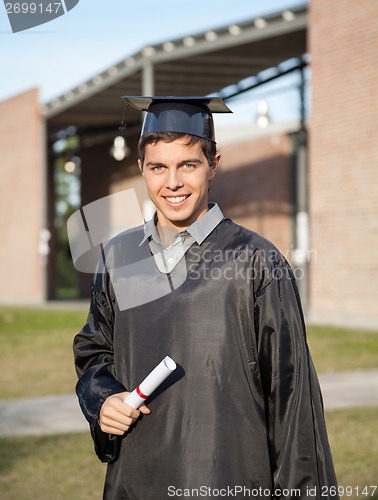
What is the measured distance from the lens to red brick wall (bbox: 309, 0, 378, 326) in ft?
45.5

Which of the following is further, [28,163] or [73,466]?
[28,163]

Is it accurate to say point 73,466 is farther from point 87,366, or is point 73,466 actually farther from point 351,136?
point 351,136

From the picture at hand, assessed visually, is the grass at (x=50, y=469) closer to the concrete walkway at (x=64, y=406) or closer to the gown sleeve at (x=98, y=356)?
the concrete walkway at (x=64, y=406)

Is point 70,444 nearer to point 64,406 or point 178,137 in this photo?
point 64,406

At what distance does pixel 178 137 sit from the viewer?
2316 millimetres

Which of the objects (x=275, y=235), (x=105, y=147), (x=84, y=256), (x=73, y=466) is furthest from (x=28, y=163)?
(x=84, y=256)

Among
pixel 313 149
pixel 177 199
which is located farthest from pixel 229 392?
pixel 313 149

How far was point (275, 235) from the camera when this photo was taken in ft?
74.6

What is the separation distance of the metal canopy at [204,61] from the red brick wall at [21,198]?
399cm

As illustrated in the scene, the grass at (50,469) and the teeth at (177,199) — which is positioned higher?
the teeth at (177,199)

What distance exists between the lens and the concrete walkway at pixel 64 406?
6.91m

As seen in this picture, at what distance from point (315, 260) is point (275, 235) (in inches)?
311

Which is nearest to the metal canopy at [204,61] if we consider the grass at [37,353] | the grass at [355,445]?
the grass at [37,353]

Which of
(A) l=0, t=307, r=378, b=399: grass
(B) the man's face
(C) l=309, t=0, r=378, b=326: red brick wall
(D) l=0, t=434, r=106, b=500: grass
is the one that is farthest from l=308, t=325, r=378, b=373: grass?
(B) the man's face
